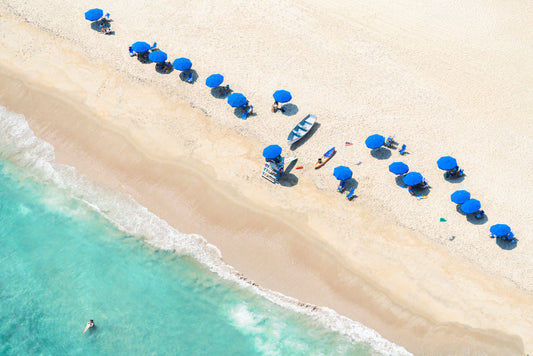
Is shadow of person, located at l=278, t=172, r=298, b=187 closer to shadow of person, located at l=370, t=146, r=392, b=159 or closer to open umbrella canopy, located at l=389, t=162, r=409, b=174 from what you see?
shadow of person, located at l=370, t=146, r=392, b=159

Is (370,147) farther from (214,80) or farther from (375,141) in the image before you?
(214,80)

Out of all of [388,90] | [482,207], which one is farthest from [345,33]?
[482,207]

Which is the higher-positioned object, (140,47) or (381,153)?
(381,153)

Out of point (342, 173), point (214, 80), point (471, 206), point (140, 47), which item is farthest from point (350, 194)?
point (140, 47)

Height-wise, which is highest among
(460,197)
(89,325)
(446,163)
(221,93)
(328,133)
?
(446,163)

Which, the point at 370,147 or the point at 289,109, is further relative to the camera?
the point at 289,109

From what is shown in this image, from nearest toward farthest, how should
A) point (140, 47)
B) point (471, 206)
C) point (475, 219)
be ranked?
point (471, 206)
point (475, 219)
point (140, 47)

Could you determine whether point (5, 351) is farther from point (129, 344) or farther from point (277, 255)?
point (277, 255)

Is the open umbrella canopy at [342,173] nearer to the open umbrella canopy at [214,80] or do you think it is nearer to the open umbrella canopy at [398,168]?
the open umbrella canopy at [398,168]
